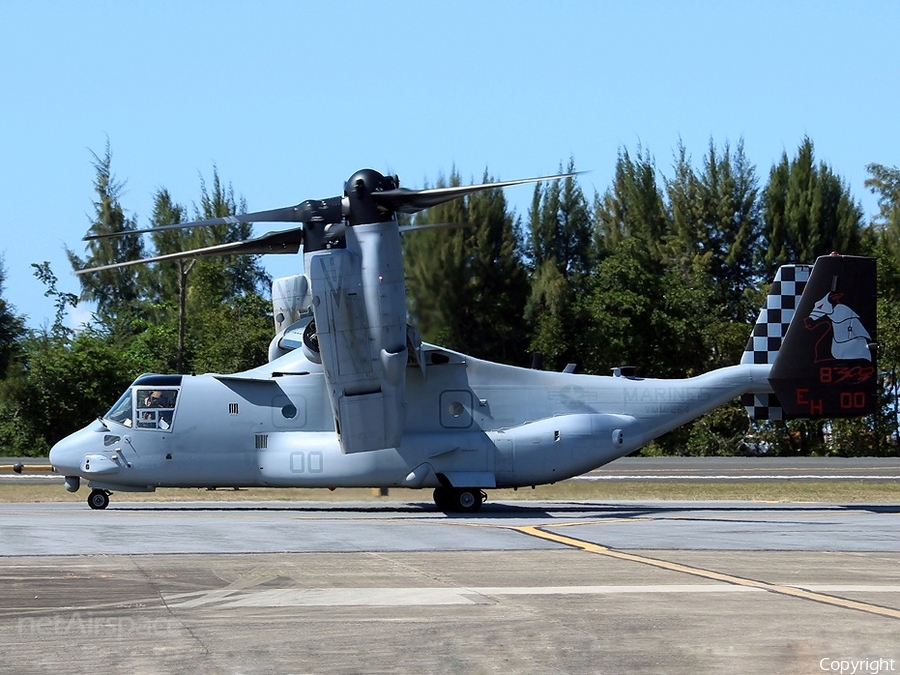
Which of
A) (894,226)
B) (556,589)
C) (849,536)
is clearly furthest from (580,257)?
(556,589)

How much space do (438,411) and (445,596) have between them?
1162 centimetres

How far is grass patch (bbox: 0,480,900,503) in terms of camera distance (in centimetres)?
2744

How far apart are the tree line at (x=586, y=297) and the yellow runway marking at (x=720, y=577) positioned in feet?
36.7

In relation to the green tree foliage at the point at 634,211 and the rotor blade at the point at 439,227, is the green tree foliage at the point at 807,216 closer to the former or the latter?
the green tree foliage at the point at 634,211

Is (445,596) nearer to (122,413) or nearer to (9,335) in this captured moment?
(122,413)

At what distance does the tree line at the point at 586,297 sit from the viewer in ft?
120

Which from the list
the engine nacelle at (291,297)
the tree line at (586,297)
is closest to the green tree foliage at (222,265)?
the tree line at (586,297)

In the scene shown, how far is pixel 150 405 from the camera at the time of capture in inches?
924

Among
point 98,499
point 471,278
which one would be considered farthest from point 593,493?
point 98,499

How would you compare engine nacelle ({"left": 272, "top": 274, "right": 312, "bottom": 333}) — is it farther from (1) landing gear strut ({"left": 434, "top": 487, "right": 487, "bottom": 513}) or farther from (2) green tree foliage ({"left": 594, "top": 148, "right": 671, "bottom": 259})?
(2) green tree foliage ({"left": 594, "top": 148, "right": 671, "bottom": 259})

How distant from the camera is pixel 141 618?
34.0 ft

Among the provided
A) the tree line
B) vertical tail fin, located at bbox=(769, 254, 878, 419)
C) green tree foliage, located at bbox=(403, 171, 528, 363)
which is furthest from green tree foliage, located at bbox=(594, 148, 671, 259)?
vertical tail fin, located at bbox=(769, 254, 878, 419)

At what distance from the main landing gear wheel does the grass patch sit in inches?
151

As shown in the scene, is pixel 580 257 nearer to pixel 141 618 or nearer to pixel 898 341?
pixel 898 341
